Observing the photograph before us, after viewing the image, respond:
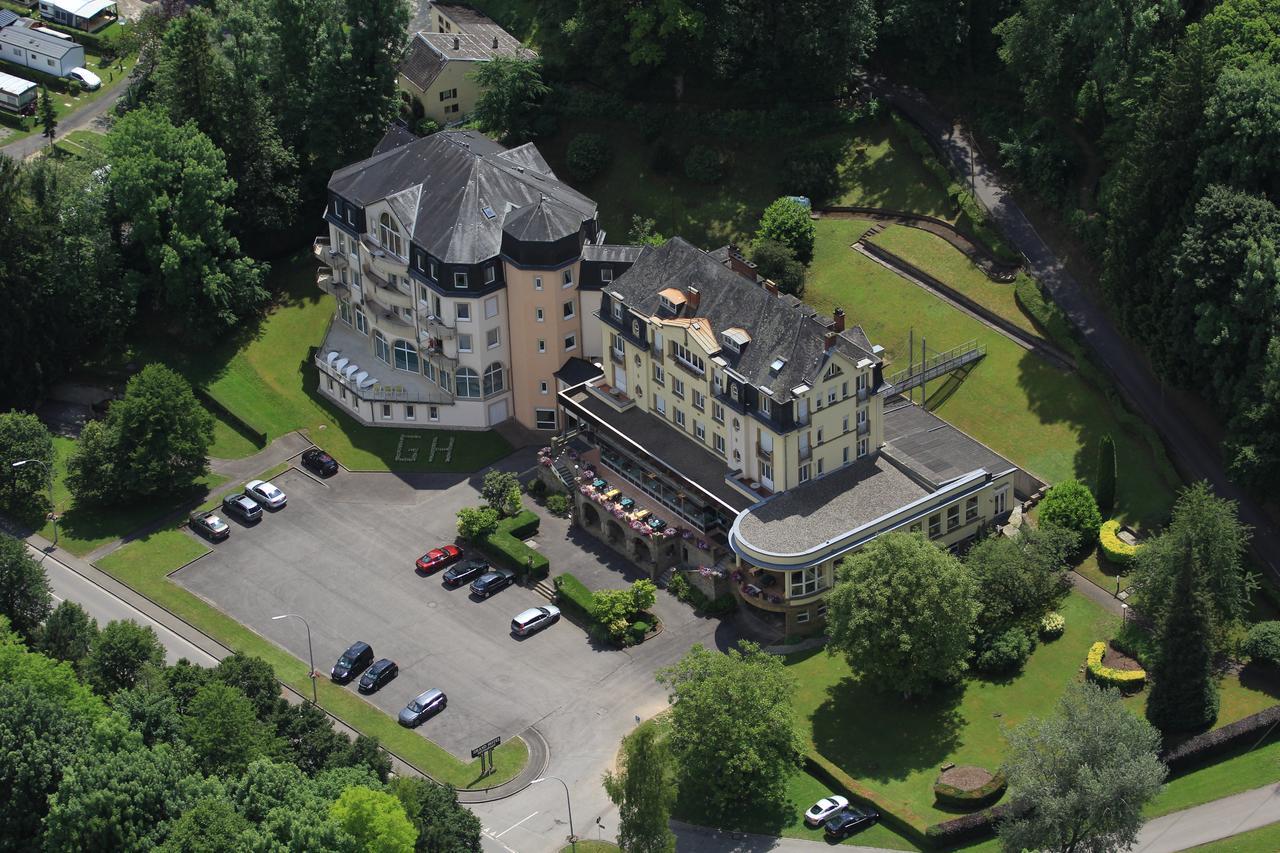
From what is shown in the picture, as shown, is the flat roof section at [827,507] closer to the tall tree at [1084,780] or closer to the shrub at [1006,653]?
the shrub at [1006,653]

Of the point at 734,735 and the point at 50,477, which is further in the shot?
the point at 50,477

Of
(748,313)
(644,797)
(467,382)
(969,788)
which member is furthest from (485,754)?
(467,382)

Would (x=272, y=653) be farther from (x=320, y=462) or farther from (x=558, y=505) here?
(x=558, y=505)

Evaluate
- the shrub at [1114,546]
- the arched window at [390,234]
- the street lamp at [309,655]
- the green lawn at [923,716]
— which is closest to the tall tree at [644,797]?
the green lawn at [923,716]

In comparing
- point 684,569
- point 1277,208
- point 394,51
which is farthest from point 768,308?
point 394,51

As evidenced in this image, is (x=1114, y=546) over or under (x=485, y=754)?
over

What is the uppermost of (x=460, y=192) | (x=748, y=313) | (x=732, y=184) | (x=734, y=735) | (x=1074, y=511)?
(x=460, y=192)

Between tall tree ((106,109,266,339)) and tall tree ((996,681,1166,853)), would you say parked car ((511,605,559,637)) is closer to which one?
tall tree ((996,681,1166,853))
